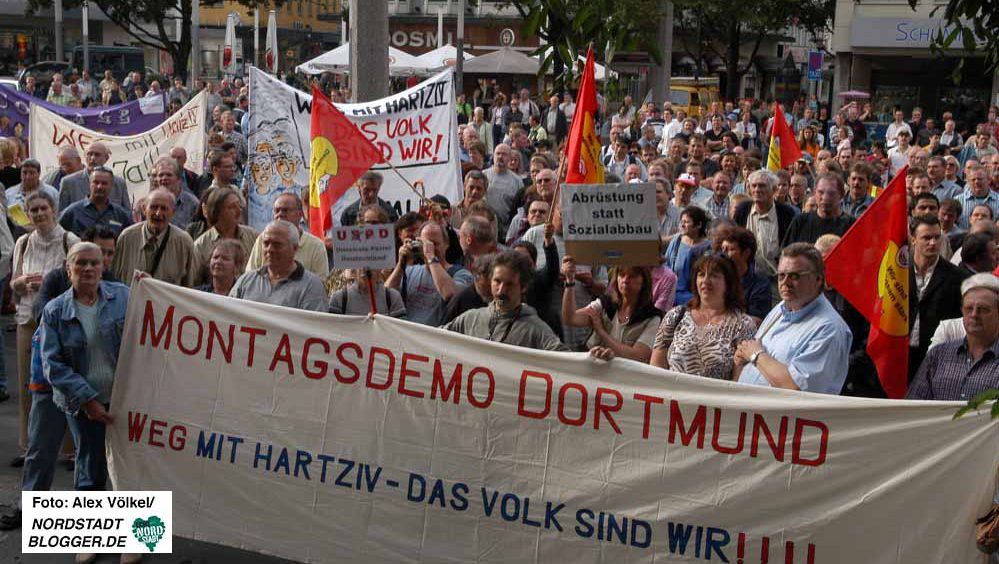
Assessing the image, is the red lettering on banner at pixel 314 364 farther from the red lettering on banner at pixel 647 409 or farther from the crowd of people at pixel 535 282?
the red lettering on banner at pixel 647 409

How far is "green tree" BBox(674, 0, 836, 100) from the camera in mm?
40469

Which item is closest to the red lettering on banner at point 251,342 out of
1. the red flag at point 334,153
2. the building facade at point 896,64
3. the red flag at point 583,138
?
the red flag at point 583,138

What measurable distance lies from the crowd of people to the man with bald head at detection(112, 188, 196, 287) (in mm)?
11

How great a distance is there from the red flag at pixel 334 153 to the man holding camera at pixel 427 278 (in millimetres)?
1797

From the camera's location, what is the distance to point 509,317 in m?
5.95

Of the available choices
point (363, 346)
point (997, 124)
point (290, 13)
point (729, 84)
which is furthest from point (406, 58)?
point (290, 13)

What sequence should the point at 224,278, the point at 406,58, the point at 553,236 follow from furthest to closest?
the point at 406,58 → the point at 553,236 → the point at 224,278

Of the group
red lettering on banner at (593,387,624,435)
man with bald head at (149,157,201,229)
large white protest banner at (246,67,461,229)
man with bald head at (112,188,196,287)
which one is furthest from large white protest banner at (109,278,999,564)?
large white protest banner at (246,67,461,229)

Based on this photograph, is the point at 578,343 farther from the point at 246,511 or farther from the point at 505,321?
the point at 246,511

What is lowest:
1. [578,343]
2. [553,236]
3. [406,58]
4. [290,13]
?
[578,343]

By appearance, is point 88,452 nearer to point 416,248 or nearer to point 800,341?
point 416,248

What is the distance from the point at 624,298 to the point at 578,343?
1.45 feet

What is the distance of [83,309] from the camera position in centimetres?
615

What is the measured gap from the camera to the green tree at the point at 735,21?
4047cm
